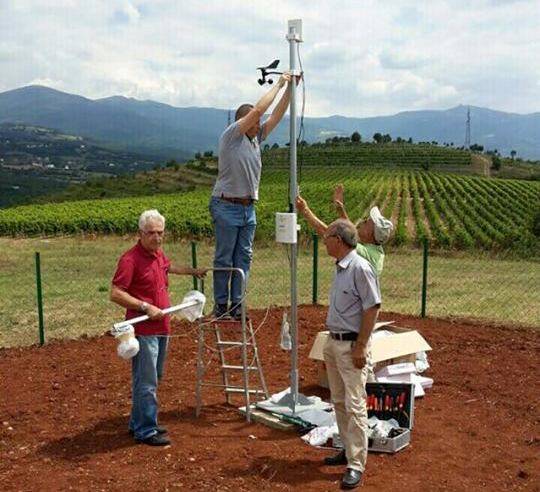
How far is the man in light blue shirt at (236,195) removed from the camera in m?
6.01

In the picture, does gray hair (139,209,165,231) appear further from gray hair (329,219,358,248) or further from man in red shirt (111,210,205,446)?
gray hair (329,219,358,248)

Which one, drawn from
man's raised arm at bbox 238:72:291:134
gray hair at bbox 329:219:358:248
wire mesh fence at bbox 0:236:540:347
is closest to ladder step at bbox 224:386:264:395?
wire mesh fence at bbox 0:236:540:347

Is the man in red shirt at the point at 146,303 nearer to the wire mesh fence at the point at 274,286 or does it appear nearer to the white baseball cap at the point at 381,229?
the wire mesh fence at the point at 274,286

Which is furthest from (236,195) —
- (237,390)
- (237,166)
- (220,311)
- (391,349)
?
(391,349)

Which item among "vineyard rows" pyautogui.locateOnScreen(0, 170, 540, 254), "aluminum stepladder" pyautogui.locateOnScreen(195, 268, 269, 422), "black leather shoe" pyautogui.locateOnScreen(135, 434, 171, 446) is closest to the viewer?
"black leather shoe" pyautogui.locateOnScreen(135, 434, 171, 446)

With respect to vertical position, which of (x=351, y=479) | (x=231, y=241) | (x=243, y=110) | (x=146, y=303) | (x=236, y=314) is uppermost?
(x=243, y=110)

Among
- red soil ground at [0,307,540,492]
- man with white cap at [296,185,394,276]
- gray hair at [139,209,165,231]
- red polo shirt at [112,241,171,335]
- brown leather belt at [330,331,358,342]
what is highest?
gray hair at [139,209,165,231]

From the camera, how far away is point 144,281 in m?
5.37

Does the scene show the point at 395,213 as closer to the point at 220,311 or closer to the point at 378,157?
the point at 220,311

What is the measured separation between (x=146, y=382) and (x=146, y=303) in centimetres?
66

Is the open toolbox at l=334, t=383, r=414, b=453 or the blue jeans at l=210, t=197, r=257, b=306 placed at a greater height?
the blue jeans at l=210, t=197, r=257, b=306

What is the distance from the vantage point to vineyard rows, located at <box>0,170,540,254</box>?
1267 inches

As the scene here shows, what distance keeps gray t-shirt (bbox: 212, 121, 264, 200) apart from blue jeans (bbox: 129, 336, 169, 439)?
1.44m

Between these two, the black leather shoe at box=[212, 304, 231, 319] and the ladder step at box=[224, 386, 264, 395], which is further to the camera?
the black leather shoe at box=[212, 304, 231, 319]
